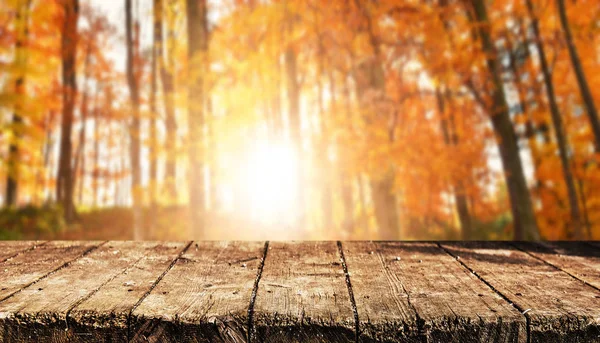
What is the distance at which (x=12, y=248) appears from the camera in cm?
167

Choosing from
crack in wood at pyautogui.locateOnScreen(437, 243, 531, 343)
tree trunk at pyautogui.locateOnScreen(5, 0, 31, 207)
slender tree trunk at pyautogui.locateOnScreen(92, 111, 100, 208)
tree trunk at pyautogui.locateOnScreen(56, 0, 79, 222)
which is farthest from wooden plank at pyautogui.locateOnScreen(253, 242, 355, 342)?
slender tree trunk at pyautogui.locateOnScreen(92, 111, 100, 208)

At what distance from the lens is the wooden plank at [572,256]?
4.49 ft

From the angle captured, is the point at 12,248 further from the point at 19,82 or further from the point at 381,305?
the point at 19,82

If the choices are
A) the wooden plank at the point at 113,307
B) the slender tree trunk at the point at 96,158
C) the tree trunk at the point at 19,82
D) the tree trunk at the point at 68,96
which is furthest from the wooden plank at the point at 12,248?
the slender tree trunk at the point at 96,158

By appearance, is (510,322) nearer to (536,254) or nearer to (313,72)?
(536,254)

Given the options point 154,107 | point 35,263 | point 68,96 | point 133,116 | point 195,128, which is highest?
point 68,96

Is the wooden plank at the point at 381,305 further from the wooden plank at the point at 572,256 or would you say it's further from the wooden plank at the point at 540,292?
the wooden plank at the point at 572,256

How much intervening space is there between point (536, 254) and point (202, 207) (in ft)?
25.1

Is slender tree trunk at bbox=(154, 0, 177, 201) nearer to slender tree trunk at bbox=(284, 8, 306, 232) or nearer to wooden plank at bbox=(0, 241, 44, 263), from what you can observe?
slender tree trunk at bbox=(284, 8, 306, 232)

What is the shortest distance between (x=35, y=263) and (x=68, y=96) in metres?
13.5

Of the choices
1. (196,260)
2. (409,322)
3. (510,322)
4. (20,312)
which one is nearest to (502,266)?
(510,322)

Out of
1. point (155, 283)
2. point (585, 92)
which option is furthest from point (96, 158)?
point (155, 283)

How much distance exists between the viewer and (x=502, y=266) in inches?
56.3

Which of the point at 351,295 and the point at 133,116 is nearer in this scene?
the point at 351,295
